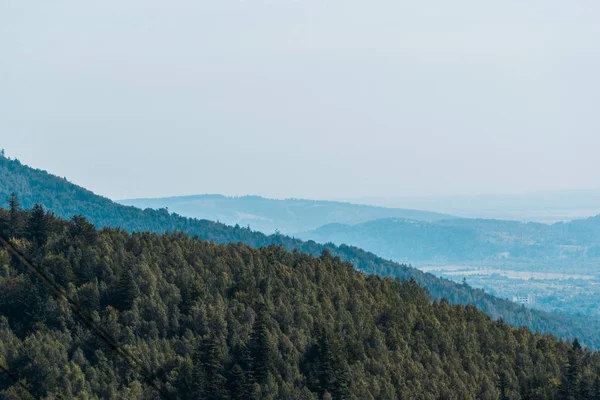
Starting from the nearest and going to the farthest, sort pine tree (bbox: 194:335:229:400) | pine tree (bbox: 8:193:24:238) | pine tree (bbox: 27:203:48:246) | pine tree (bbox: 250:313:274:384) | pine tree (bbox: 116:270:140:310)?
pine tree (bbox: 194:335:229:400), pine tree (bbox: 250:313:274:384), pine tree (bbox: 116:270:140:310), pine tree (bbox: 8:193:24:238), pine tree (bbox: 27:203:48:246)

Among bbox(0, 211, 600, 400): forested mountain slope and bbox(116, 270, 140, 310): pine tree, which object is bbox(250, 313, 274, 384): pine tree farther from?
bbox(116, 270, 140, 310): pine tree

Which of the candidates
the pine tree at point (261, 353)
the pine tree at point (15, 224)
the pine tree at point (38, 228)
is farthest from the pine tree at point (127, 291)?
the pine tree at point (15, 224)

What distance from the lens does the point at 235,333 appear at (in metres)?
83.2

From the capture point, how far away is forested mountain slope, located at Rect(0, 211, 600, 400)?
7475 centimetres

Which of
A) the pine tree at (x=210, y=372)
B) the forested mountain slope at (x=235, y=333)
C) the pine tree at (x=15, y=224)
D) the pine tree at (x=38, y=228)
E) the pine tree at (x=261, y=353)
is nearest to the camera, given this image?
the pine tree at (x=210, y=372)

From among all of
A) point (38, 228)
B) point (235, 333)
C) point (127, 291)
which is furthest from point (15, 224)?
point (235, 333)

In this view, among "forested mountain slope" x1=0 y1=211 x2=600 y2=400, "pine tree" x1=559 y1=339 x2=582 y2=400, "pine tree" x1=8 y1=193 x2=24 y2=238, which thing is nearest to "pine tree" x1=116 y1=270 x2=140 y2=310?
"forested mountain slope" x1=0 y1=211 x2=600 y2=400

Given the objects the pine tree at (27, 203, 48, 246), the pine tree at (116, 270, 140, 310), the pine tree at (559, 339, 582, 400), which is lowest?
the pine tree at (559, 339, 582, 400)

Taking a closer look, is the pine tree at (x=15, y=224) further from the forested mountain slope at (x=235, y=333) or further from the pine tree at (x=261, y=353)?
the pine tree at (x=261, y=353)

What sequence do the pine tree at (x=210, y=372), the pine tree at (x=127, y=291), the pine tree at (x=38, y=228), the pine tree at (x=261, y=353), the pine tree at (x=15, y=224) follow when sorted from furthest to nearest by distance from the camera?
the pine tree at (x=38, y=228) → the pine tree at (x=15, y=224) → the pine tree at (x=127, y=291) → the pine tree at (x=261, y=353) → the pine tree at (x=210, y=372)

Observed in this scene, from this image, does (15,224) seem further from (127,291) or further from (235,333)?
(235,333)

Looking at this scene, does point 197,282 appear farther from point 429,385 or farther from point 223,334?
point 429,385

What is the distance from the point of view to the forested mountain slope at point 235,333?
74750mm

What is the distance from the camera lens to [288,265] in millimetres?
103875
